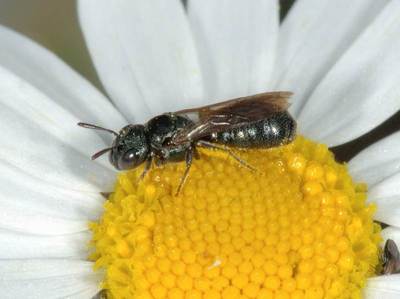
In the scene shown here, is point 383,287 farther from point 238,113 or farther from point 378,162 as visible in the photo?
point 238,113

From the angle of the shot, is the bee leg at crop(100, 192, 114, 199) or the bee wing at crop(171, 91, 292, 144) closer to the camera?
the bee wing at crop(171, 91, 292, 144)

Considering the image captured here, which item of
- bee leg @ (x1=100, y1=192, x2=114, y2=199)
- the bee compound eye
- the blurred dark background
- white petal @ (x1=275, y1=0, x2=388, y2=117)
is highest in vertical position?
the blurred dark background

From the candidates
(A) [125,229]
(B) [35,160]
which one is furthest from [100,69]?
(A) [125,229]

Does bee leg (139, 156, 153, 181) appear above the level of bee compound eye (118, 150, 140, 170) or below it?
above

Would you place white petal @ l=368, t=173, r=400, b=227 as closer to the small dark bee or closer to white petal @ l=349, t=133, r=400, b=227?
white petal @ l=349, t=133, r=400, b=227

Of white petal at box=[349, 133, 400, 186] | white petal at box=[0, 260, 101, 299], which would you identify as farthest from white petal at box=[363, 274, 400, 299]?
white petal at box=[0, 260, 101, 299]

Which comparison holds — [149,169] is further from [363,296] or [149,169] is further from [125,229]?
[363,296]
